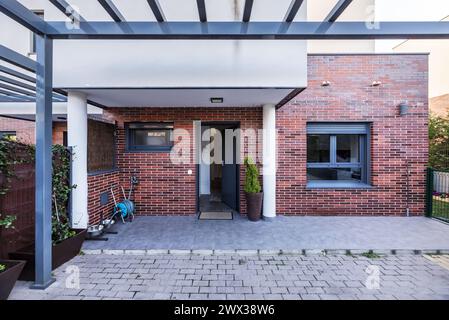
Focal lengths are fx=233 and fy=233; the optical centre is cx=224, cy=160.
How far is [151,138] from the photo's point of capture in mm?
5754

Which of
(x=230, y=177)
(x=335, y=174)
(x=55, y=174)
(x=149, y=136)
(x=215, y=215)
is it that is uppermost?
(x=149, y=136)

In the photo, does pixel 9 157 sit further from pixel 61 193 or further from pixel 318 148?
pixel 318 148

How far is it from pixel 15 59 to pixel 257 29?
2.90m

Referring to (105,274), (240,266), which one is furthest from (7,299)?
(240,266)

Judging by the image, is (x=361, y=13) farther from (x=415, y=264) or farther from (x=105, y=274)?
(x=105, y=274)

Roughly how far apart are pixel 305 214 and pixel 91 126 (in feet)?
16.7

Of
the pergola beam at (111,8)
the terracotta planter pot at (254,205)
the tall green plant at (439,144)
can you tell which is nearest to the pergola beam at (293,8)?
the pergola beam at (111,8)

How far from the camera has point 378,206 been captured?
222 inches

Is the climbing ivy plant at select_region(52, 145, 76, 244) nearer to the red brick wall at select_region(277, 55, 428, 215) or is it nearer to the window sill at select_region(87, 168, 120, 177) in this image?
the window sill at select_region(87, 168, 120, 177)

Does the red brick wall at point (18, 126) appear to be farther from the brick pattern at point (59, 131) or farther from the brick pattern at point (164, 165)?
the brick pattern at point (164, 165)

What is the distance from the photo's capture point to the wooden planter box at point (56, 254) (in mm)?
2873

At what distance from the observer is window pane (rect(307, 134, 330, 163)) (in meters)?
5.84

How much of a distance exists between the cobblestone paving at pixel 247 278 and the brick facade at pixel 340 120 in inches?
83.3

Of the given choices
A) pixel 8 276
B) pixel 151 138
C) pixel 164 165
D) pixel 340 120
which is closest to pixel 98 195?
pixel 164 165
